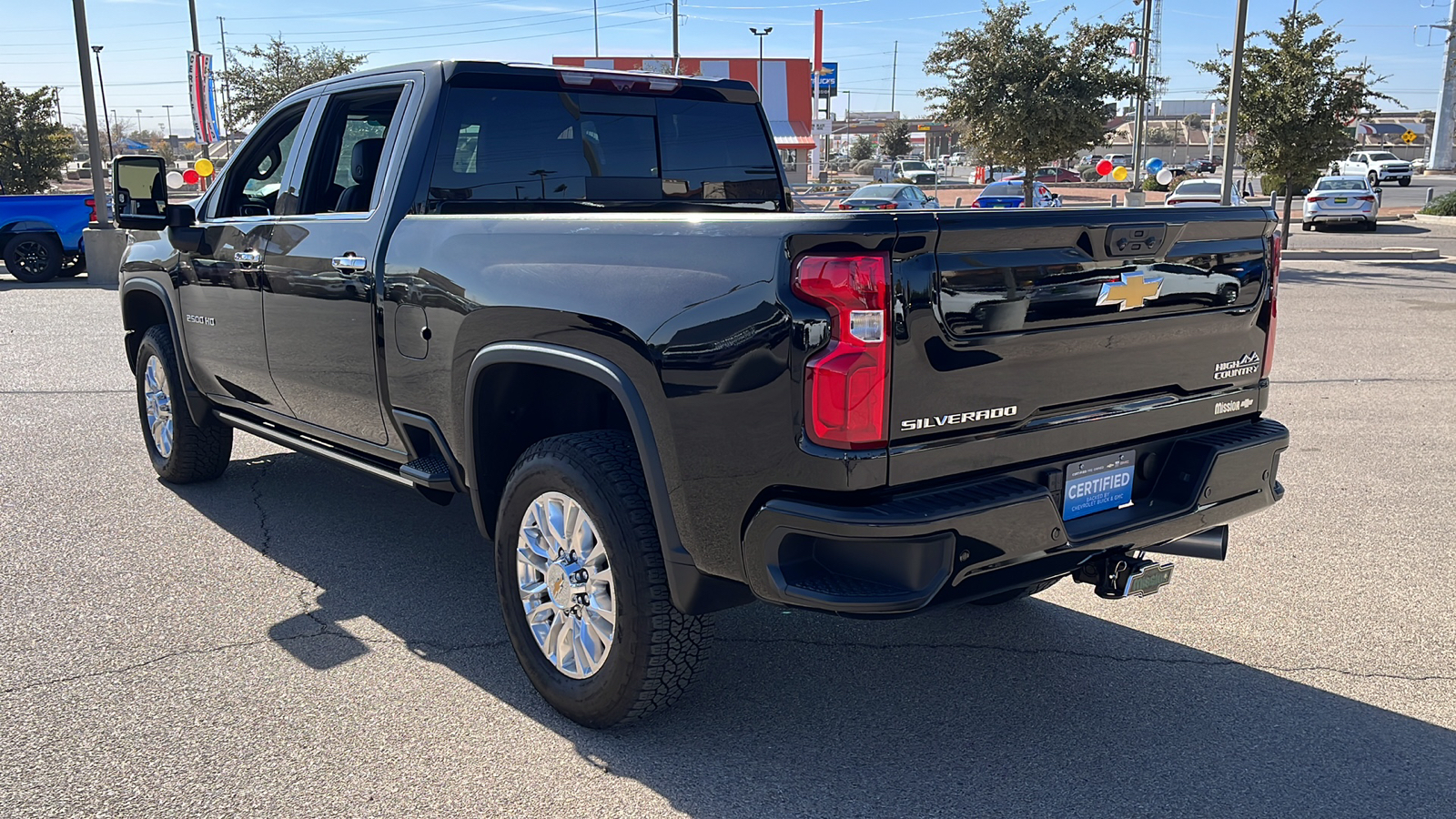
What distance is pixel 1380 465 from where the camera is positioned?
21.7 ft

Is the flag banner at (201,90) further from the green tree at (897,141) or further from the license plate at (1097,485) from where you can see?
the green tree at (897,141)

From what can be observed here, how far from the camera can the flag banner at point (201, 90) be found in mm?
31656

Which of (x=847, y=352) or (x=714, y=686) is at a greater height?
(x=847, y=352)

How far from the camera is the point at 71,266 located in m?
18.4

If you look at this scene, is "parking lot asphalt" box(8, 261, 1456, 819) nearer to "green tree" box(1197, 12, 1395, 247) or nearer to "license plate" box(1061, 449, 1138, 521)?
"license plate" box(1061, 449, 1138, 521)

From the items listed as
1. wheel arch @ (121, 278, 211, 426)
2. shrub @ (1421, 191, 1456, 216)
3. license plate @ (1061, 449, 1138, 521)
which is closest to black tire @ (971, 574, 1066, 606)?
license plate @ (1061, 449, 1138, 521)

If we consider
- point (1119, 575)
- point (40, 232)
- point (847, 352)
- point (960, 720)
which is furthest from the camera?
point (40, 232)

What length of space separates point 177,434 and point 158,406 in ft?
1.14

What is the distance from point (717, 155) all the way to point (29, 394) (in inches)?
268

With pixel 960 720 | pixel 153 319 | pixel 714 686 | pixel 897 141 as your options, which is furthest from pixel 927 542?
pixel 897 141

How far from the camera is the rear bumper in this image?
108 inches

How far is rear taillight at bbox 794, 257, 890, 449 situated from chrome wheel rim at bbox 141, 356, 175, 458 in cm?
456

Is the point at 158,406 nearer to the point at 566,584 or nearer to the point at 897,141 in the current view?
the point at 566,584

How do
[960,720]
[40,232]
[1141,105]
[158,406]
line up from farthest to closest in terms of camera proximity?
[1141,105] < [40,232] < [158,406] < [960,720]
